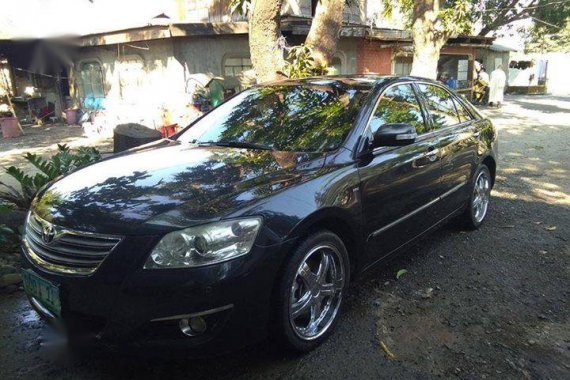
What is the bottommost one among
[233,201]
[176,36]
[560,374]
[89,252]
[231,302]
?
[560,374]

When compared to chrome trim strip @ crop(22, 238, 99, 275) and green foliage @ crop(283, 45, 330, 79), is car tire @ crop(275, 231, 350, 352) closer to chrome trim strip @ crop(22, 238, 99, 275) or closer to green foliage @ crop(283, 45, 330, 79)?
chrome trim strip @ crop(22, 238, 99, 275)

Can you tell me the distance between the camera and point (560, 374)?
2.59 m

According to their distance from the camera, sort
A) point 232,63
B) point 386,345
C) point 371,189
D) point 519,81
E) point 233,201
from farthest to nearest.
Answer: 1. point 519,81
2. point 232,63
3. point 371,189
4. point 386,345
5. point 233,201

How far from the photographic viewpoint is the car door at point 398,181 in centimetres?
312

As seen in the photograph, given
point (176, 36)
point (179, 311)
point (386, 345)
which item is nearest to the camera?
point (179, 311)

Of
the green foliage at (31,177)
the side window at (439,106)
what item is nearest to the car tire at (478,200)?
the side window at (439,106)

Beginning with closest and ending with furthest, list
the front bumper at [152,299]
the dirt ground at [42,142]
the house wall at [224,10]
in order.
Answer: the front bumper at [152,299], the dirt ground at [42,142], the house wall at [224,10]

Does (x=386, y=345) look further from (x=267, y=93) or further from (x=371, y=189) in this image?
(x=267, y=93)

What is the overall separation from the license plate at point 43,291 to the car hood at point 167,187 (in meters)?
0.31

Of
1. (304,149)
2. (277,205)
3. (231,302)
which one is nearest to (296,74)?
(304,149)

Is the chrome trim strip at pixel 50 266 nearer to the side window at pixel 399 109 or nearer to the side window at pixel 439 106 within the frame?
the side window at pixel 399 109

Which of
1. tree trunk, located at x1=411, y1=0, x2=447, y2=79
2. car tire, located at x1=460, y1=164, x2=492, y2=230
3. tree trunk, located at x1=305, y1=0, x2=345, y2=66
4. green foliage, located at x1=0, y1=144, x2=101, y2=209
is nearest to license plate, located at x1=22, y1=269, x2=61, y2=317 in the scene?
green foliage, located at x1=0, y1=144, x2=101, y2=209

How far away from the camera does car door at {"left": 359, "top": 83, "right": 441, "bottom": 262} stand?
3.12m

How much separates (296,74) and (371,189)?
4.04 metres
